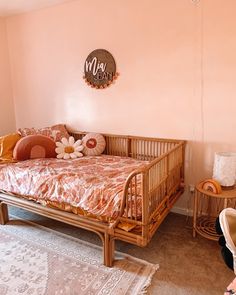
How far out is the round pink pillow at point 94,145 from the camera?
2.95 m

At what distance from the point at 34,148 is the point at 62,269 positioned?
138cm

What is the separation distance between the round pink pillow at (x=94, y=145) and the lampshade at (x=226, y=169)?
1349 millimetres

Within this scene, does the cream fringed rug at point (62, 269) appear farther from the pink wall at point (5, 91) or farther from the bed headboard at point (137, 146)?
the pink wall at point (5, 91)

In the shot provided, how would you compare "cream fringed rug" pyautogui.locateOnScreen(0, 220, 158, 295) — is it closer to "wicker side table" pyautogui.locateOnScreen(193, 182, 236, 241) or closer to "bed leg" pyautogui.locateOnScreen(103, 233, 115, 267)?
"bed leg" pyautogui.locateOnScreen(103, 233, 115, 267)

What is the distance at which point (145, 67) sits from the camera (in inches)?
105

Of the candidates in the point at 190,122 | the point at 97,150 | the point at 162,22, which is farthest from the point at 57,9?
the point at 190,122

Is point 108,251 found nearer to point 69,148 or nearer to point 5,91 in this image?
point 69,148

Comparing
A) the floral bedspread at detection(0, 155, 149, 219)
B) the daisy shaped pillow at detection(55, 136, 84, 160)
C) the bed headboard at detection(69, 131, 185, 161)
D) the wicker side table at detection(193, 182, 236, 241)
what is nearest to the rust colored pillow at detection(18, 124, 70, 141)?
the daisy shaped pillow at detection(55, 136, 84, 160)

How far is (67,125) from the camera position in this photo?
3381mm

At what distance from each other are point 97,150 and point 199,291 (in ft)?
5.88

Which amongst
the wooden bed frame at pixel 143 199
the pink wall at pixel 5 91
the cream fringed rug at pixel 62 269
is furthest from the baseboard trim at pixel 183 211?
the pink wall at pixel 5 91

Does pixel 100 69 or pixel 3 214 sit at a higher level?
pixel 100 69

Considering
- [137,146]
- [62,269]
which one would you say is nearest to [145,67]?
[137,146]

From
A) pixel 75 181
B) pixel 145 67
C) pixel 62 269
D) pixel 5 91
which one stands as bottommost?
pixel 62 269
